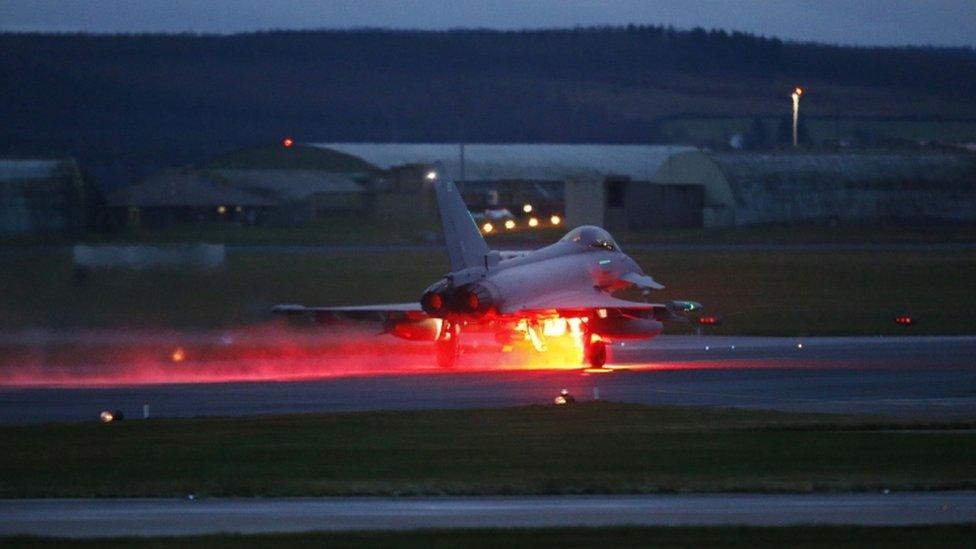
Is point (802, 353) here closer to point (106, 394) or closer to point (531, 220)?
point (106, 394)

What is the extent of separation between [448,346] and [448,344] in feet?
0.15

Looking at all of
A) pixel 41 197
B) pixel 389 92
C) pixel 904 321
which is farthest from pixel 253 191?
pixel 389 92

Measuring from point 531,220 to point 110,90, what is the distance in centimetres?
8313

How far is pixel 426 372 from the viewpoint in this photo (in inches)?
1278

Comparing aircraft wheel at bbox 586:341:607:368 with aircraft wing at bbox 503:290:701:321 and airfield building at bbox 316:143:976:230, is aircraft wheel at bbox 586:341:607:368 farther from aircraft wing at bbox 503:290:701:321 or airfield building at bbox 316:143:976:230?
airfield building at bbox 316:143:976:230

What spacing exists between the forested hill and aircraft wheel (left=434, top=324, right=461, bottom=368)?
322ft

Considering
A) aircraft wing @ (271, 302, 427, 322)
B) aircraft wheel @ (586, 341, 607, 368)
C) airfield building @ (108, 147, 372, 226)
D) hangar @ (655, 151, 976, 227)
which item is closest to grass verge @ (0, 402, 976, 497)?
aircraft wheel @ (586, 341, 607, 368)

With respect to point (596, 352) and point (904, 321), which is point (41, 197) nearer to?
point (904, 321)

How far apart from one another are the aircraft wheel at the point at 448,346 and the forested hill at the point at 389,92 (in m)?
98.0

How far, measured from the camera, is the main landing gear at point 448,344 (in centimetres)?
3350

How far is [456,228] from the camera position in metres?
33.1

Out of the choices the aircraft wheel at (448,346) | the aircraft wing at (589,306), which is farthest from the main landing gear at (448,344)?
the aircraft wing at (589,306)

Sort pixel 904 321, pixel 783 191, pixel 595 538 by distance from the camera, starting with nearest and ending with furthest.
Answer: pixel 595 538
pixel 904 321
pixel 783 191

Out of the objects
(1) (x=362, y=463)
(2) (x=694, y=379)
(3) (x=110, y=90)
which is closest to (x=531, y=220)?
(2) (x=694, y=379)
